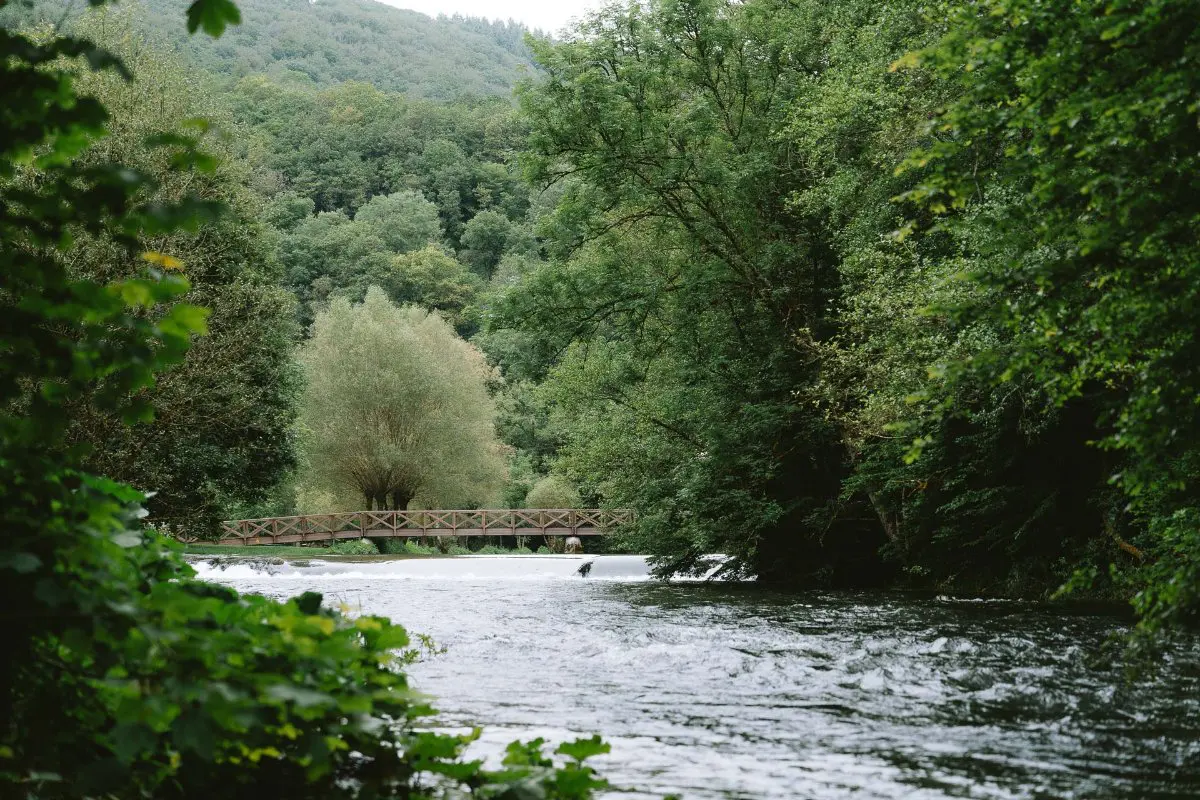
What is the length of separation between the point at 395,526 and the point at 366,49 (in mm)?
99846

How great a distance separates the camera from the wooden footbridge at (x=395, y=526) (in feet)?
129

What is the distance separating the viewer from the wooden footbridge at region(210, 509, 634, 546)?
39219 millimetres

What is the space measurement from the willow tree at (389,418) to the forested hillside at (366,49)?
2405 inches

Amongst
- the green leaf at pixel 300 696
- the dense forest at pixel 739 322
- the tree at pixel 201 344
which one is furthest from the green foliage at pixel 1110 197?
the tree at pixel 201 344

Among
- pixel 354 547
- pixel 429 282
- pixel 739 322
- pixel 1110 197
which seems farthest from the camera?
pixel 429 282

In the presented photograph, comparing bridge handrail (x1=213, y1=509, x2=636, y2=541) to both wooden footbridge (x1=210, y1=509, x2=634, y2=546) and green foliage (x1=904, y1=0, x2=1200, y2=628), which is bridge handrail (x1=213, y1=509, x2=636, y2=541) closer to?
wooden footbridge (x1=210, y1=509, x2=634, y2=546)

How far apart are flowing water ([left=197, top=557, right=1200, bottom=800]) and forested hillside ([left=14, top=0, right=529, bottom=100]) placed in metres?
94.4

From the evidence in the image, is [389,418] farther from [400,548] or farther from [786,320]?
[786,320]

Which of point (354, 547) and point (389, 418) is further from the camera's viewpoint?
point (389, 418)

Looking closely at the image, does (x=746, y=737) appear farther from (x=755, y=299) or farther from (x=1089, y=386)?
Answer: (x=755, y=299)

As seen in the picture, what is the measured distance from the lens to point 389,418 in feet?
141

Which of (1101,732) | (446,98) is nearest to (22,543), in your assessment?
(1101,732)

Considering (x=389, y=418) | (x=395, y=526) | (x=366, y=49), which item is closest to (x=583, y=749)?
(x=395, y=526)

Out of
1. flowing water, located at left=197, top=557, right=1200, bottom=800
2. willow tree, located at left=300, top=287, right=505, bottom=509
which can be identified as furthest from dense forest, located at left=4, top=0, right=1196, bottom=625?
willow tree, located at left=300, top=287, right=505, bottom=509
